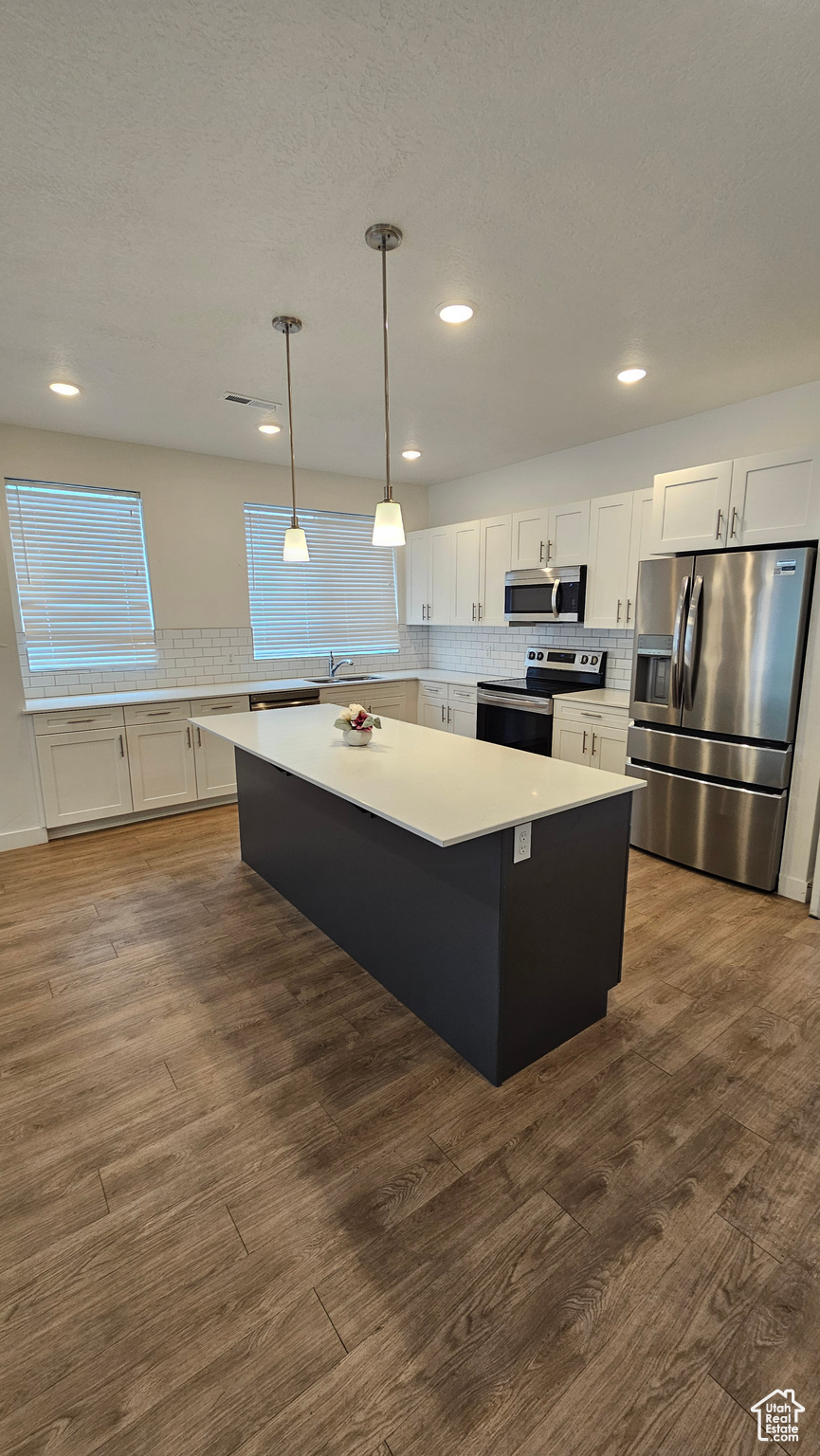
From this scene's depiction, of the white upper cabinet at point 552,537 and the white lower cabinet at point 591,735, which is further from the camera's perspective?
the white upper cabinet at point 552,537

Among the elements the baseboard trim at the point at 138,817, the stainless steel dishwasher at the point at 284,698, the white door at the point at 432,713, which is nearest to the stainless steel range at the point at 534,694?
the white door at the point at 432,713

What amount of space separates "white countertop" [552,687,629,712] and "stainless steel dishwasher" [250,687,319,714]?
198cm

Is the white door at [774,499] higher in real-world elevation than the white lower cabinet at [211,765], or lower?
higher

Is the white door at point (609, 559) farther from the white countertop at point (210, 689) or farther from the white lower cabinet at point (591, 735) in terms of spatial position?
the white countertop at point (210, 689)

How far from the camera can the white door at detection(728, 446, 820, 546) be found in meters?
2.81

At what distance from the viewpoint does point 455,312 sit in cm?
246

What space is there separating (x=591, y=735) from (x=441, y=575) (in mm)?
2400

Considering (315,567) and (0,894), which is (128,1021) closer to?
(0,894)

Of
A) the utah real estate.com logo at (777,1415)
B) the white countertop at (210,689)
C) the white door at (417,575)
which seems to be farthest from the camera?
the white door at (417,575)

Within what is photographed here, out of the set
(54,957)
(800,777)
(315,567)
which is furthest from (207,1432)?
(315,567)

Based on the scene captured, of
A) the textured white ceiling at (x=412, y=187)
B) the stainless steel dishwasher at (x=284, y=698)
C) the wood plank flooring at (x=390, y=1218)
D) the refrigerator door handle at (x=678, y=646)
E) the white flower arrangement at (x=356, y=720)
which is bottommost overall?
the wood plank flooring at (x=390, y=1218)

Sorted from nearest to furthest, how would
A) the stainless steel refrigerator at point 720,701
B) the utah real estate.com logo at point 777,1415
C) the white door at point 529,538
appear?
the utah real estate.com logo at point 777,1415 < the stainless steel refrigerator at point 720,701 < the white door at point 529,538

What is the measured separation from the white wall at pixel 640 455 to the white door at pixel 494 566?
0.41 metres

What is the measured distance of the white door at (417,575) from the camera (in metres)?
5.85
